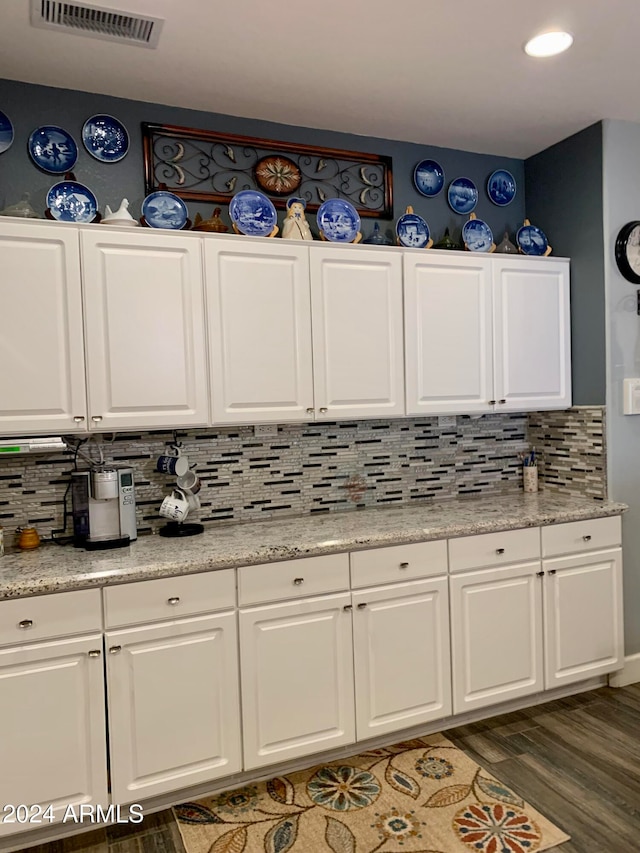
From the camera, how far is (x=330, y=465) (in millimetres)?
3152

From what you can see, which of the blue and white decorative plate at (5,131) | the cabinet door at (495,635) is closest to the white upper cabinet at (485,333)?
the cabinet door at (495,635)

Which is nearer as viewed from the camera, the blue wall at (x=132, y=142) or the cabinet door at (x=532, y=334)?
the blue wall at (x=132, y=142)

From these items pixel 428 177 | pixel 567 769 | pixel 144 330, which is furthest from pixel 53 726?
pixel 428 177

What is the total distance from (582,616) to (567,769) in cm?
73

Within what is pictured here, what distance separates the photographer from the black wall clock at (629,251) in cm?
314

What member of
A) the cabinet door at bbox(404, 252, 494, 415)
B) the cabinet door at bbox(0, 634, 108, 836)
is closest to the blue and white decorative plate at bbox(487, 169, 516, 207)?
the cabinet door at bbox(404, 252, 494, 415)

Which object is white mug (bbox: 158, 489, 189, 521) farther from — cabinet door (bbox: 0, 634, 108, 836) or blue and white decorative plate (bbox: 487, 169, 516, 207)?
blue and white decorative plate (bbox: 487, 169, 516, 207)

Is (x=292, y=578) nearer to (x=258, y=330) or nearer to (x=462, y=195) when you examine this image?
(x=258, y=330)

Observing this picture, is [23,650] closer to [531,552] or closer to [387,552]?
[387,552]

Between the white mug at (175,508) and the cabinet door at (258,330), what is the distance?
1.21 ft

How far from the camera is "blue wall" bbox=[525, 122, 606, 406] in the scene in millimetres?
3168

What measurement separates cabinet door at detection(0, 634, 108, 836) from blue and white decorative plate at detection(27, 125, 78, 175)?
1.86 meters

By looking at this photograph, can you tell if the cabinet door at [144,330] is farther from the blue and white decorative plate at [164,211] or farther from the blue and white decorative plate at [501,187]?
the blue and white decorative plate at [501,187]

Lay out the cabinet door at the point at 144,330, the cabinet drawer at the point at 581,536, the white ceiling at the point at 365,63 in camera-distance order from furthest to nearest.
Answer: the cabinet drawer at the point at 581,536 → the cabinet door at the point at 144,330 → the white ceiling at the point at 365,63
